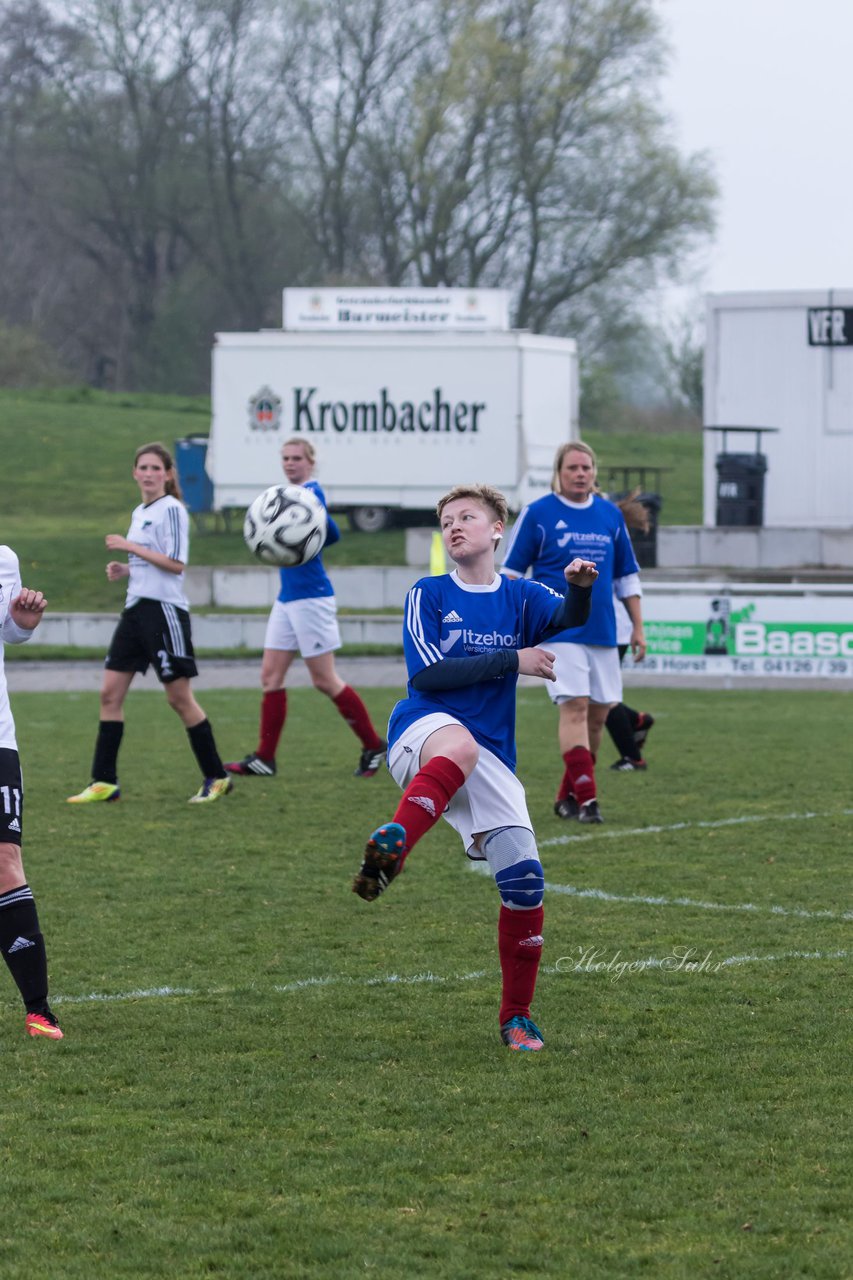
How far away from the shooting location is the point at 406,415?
1167 inches

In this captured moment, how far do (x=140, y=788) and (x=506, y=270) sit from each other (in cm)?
4120

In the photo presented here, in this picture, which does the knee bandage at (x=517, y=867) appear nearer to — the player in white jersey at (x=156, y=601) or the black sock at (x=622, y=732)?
the player in white jersey at (x=156, y=601)

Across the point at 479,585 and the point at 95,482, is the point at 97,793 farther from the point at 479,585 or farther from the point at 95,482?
the point at 95,482

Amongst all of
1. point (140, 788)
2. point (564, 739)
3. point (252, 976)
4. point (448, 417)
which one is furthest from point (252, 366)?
point (252, 976)

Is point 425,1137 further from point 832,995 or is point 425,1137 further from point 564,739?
point 564,739

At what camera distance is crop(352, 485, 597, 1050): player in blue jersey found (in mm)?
5375

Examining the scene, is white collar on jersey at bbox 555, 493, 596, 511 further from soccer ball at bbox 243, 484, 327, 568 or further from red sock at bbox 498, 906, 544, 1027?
red sock at bbox 498, 906, 544, 1027

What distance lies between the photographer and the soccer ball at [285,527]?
10.9 meters

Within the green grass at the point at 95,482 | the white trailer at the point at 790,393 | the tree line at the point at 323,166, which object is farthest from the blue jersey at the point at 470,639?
the tree line at the point at 323,166

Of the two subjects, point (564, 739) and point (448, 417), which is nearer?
point (564, 739)

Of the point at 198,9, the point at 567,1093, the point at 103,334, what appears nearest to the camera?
the point at 567,1093

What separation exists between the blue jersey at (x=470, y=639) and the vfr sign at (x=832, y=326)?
2439 centimetres

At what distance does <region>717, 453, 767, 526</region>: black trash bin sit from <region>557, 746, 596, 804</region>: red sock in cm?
1878

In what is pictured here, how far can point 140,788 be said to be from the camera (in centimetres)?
1149
